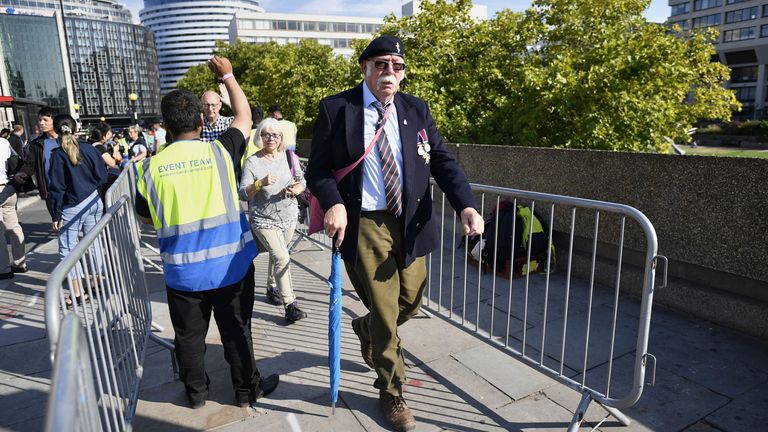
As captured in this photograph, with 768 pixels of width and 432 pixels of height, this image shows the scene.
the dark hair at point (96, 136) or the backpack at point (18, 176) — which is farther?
the dark hair at point (96, 136)

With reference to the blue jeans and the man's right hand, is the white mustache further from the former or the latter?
the blue jeans

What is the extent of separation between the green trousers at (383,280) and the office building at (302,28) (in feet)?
305

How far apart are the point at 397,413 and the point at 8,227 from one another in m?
6.00

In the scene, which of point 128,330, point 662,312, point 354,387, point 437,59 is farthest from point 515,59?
point 128,330

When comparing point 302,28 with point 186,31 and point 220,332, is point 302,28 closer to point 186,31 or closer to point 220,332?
point 186,31

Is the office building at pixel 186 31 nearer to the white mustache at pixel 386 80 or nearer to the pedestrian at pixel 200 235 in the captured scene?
the pedestrian at pixel 200 235

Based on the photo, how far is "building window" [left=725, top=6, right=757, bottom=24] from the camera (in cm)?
7019

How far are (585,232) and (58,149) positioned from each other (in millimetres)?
5848

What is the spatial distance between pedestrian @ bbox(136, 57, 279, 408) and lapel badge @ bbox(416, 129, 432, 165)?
44.4 inches

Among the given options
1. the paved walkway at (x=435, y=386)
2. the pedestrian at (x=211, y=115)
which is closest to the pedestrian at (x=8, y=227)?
the paved walkway at (x=435, y=386)

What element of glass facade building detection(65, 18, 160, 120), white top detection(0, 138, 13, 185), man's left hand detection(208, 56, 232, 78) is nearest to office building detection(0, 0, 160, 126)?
glass facade building detection(65, 18, 160, 120)

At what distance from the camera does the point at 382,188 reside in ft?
9.32

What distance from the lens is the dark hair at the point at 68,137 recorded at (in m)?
5.18

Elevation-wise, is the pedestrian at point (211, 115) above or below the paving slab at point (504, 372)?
above
